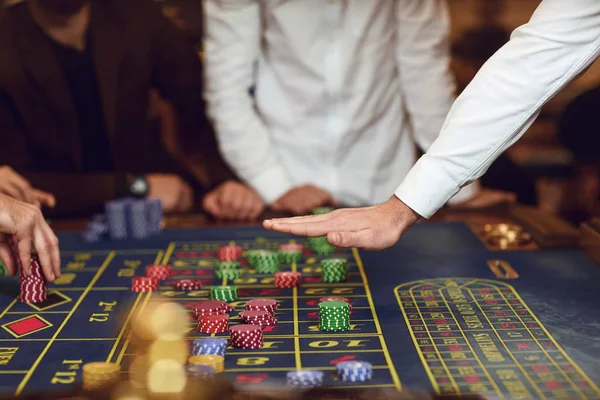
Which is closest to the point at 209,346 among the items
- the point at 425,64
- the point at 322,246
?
the point at 322,246

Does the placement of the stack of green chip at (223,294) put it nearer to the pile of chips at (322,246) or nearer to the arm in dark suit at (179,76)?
the pile of chips at (322,246)

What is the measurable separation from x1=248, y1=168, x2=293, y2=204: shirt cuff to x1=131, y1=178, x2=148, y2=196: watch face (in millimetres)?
509

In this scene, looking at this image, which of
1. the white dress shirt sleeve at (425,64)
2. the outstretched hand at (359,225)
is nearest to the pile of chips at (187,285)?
the outstretched hand at (359,225)

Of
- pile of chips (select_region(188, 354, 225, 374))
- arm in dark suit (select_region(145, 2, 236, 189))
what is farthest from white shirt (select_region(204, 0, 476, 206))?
pile of chips (select_region(188, 354, 225, 374))

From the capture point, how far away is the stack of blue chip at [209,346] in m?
1.58

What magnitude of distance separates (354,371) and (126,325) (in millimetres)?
628

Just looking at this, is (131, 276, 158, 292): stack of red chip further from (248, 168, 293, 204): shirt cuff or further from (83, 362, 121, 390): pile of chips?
(248, 168, 293, 204): shirt cuff

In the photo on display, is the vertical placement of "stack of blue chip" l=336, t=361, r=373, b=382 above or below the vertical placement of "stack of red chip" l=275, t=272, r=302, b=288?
below

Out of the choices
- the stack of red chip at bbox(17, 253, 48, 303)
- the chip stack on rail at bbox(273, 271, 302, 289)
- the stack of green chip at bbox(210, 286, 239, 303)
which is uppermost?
the chip stack on rail at bbox(273, 271, 302, 289)

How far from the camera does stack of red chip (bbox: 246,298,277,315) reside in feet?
6.02

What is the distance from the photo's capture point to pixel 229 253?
236cm

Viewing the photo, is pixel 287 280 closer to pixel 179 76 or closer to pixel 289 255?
pixel 289 255

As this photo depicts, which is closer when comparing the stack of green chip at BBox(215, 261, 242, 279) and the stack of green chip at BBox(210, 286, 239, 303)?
the stack of green chip at BBox(210, 286, 239, 303)

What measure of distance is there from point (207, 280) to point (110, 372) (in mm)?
706
